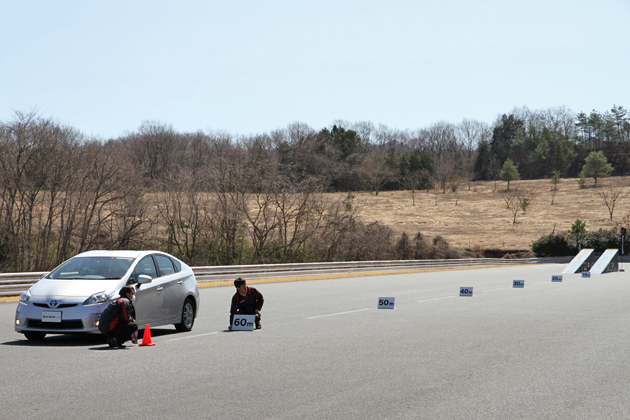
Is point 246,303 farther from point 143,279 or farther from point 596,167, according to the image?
point 596,167

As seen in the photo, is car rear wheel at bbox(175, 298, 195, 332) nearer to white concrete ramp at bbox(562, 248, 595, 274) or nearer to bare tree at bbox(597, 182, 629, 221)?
white concrete ramp at bbox(562, 248, 595, 274)

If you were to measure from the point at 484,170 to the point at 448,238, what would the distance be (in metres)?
78.0

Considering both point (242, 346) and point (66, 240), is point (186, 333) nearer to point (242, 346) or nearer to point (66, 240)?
point (242, 346)

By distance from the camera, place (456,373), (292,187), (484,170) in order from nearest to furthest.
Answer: (456,373), (292,187), (484,170)

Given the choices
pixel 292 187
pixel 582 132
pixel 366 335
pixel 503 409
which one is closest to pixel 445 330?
pixel 366 335

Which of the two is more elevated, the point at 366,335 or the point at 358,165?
the point at 358,165

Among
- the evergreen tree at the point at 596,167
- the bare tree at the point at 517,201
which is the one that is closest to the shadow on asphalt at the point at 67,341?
the bare tree at the point at 517,201

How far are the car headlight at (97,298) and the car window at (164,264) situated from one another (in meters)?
1.57

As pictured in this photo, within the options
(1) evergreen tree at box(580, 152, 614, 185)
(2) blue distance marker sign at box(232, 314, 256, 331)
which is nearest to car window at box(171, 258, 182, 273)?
(2) blue distance marker sign at box(232, 314, 256, 331)

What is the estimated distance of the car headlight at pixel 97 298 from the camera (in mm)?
9695

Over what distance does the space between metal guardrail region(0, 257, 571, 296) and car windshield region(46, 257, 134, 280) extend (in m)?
9.23

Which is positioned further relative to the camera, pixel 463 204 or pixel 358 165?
pixel 358 165

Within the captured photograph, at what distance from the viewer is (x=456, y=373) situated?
7.75 metres

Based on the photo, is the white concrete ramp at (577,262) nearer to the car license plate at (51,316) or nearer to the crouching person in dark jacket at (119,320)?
the crouching person in dark jacket at (119,320)
